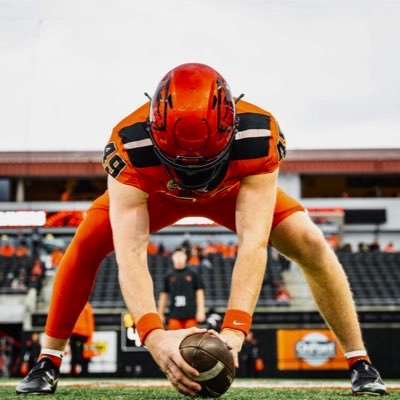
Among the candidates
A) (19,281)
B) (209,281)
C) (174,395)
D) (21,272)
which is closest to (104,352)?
(209,281)

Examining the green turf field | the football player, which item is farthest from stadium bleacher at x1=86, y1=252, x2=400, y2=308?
the football player

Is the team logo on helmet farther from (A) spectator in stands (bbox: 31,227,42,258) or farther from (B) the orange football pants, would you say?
(A) spectator in stands (bbox: 31,227,42,258)

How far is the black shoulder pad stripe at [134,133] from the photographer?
131 inches

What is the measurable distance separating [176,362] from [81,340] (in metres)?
8.92

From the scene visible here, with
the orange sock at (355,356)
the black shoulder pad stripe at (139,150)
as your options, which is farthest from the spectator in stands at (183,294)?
the black shoulder pad stripe at (139,150)

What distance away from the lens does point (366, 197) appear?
114 ft

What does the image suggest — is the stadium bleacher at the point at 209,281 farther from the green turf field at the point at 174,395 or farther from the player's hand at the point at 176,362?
the player's hand at the point at 176,362

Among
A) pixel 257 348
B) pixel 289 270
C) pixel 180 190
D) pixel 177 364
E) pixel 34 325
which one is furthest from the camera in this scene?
pixel 289 270

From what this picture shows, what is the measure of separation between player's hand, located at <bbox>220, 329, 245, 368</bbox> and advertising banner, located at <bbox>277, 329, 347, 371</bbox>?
1124 cm

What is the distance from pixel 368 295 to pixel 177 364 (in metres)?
18.2

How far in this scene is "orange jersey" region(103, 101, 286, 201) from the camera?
10.7 ft

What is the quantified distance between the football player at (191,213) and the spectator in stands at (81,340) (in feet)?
18.9

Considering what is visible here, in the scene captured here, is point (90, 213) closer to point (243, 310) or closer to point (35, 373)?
point (35, 373)

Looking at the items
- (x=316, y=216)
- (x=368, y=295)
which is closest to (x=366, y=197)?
(x=316, y=216)
